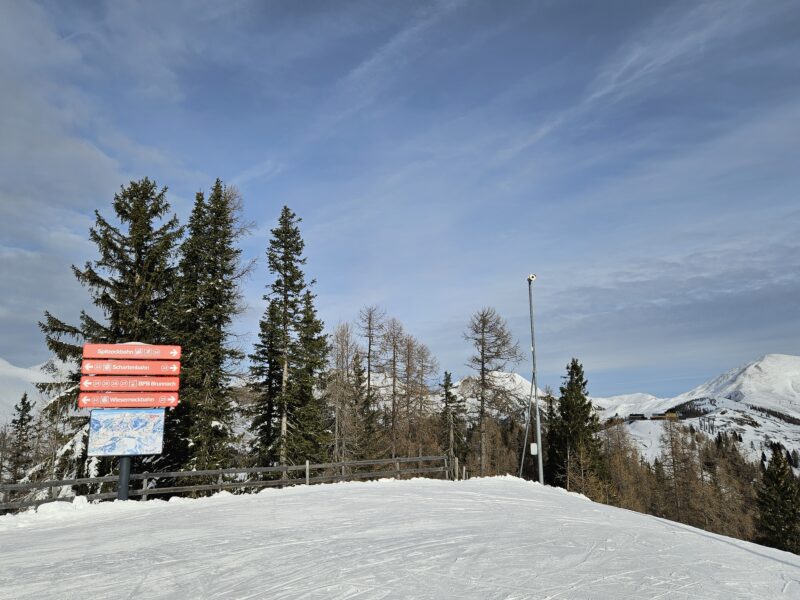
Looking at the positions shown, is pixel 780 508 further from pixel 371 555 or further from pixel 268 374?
pixel 371 555

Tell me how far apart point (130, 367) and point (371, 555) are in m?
12.4

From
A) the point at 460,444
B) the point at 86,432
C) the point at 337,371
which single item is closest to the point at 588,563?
the point at 86,432

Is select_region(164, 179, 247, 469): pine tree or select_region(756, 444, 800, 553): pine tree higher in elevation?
select_region(164, 179, 247, 469): pine tree

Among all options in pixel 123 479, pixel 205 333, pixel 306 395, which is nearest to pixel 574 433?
pixel 306 395

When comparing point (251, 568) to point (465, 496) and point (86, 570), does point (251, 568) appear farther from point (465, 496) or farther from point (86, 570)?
point (465, 496)

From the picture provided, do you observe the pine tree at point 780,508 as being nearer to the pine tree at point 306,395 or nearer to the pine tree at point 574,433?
the pine tree at point 574,433

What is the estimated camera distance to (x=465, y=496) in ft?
56.0

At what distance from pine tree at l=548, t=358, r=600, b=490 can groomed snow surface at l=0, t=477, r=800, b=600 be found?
35.2 metres

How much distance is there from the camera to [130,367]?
17297 millimetres

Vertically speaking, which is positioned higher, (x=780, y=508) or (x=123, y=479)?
(x=123, y=479)

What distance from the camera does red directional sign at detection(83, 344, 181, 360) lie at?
16906 millimetres

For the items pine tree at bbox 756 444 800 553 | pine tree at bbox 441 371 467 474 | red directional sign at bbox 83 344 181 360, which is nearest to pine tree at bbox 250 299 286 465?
red directional sign at bbox 83 344 181 360

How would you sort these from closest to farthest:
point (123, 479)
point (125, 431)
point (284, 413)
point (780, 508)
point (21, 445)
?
1. point (123, 479)
2. point (125, 431)
3. point (284, 413)
4. point (780, 508)
5. point (21, 445)

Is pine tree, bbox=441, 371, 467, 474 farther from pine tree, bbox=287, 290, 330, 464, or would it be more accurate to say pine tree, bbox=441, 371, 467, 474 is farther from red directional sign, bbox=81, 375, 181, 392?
red directional sign, bbox=81, 375, 181, 392
